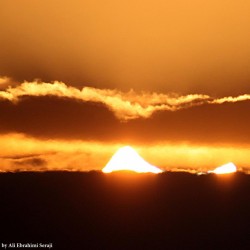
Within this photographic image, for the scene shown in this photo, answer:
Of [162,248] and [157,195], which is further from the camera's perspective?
[157,195]

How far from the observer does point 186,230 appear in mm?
35250

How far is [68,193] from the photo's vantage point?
122 feet

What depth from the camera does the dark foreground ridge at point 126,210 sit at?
112 feet

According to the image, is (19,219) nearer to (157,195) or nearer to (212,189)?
(157,195)

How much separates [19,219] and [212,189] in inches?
398

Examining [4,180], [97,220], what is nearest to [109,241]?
[97,220]

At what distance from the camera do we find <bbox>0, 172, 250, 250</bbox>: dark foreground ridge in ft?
112

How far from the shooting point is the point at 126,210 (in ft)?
119

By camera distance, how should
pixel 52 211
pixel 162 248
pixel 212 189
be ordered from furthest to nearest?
pixel 212 189 < pixel 52 211 < pixel 162 248

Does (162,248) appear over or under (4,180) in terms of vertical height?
under

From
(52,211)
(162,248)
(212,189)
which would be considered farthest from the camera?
(212,189)

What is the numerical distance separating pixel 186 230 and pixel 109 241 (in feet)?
12.7

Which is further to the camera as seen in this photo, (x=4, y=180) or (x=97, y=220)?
(x=4, y=180)

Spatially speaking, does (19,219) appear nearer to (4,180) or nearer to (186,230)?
(4,180)
